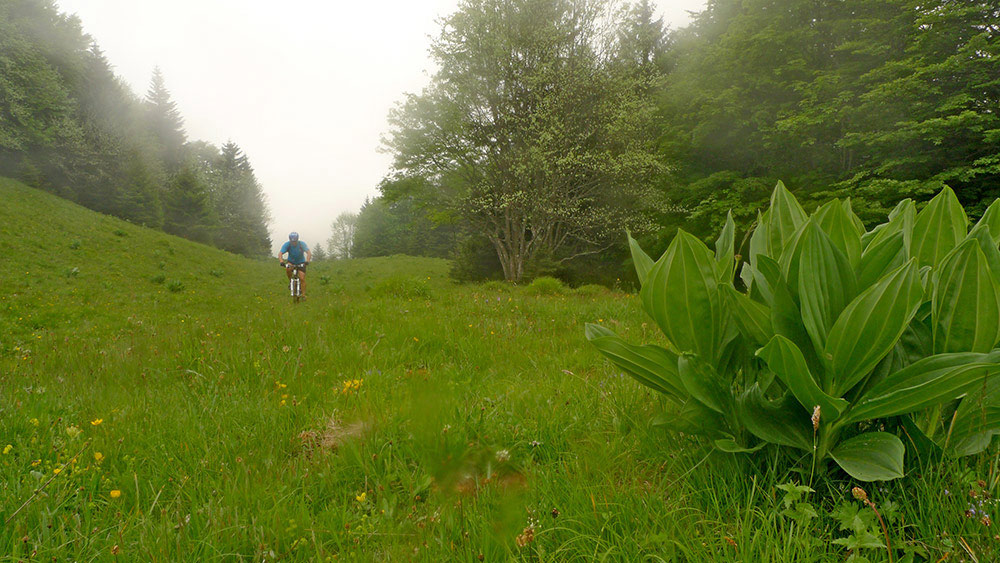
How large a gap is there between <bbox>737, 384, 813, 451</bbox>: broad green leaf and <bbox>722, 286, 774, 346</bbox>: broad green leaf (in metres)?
0.20

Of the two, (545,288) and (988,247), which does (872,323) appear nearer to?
(988,247)

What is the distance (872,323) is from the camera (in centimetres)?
121

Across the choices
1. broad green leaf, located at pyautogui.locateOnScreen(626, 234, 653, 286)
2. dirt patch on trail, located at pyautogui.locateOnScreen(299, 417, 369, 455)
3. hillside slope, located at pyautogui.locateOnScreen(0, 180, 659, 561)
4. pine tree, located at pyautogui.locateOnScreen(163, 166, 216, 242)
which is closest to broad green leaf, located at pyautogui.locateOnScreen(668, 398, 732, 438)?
hillside slope, located at pyautogui.locateOnScreen(0, 180, 659, 561)

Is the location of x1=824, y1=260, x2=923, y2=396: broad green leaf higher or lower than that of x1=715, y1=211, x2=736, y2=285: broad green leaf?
lower

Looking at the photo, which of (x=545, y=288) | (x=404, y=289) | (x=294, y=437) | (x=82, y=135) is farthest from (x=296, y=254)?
(x=82, y=135)

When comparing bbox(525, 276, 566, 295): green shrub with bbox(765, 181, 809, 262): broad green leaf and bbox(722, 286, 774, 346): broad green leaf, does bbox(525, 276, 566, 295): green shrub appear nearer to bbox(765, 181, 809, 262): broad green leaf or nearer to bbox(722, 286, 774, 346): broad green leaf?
bbox(765, 181, 809, 262): broad green leaf

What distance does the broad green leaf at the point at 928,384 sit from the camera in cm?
111

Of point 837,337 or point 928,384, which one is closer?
point 928,384

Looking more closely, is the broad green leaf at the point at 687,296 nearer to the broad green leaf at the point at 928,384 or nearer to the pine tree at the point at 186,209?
the broad green leaf at the point at 928,384

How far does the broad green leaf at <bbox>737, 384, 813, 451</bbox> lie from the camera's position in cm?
140

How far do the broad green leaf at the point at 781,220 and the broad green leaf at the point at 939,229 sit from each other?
37 centimetres

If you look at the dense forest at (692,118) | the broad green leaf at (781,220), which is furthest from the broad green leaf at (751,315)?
the dense forest at (692,118)

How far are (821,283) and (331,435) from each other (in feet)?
8.34

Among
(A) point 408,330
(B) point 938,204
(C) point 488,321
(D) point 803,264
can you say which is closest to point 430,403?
(D) point 803,264
